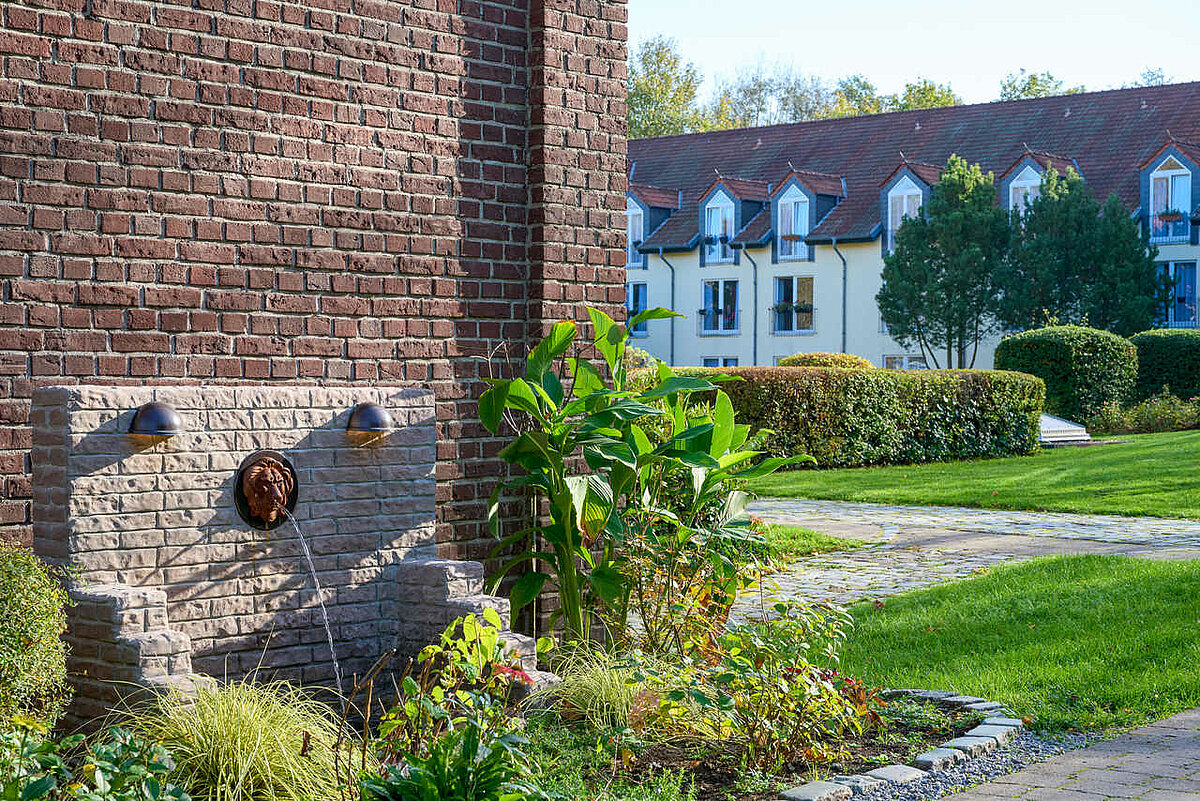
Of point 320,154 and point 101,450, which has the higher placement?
point 320,154

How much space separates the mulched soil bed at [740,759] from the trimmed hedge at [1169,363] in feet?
87.8

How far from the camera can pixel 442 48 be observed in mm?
6652

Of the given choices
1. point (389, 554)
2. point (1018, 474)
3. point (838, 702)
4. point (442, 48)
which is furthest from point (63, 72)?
point (1018, 474)

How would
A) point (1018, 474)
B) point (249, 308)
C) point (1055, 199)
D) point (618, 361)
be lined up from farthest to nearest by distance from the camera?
point (1055, 199)
point (1018, 474)
point (618, 361)
point (249, 308)

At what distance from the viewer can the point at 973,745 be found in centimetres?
529

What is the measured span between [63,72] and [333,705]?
2.89 m

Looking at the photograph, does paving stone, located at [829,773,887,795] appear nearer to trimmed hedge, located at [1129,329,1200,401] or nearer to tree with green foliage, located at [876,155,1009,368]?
trimmed hedge, located at [1129,329,1200,401]

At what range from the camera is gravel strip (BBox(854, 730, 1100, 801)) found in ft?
15.7

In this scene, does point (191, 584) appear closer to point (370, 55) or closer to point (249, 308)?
point (249, 308)

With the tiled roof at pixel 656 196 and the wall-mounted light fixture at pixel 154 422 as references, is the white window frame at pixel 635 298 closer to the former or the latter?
the tiled roof at pixel 656 196

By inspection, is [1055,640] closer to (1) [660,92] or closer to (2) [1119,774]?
(2) [1119,774]

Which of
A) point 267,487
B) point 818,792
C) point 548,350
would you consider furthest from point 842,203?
point 818,792

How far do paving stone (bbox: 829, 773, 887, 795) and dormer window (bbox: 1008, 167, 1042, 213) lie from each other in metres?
34.9

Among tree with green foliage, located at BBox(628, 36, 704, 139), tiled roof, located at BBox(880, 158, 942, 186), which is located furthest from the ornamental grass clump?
tree with green foliage, located at BBox(628, 36, 704, 139)
